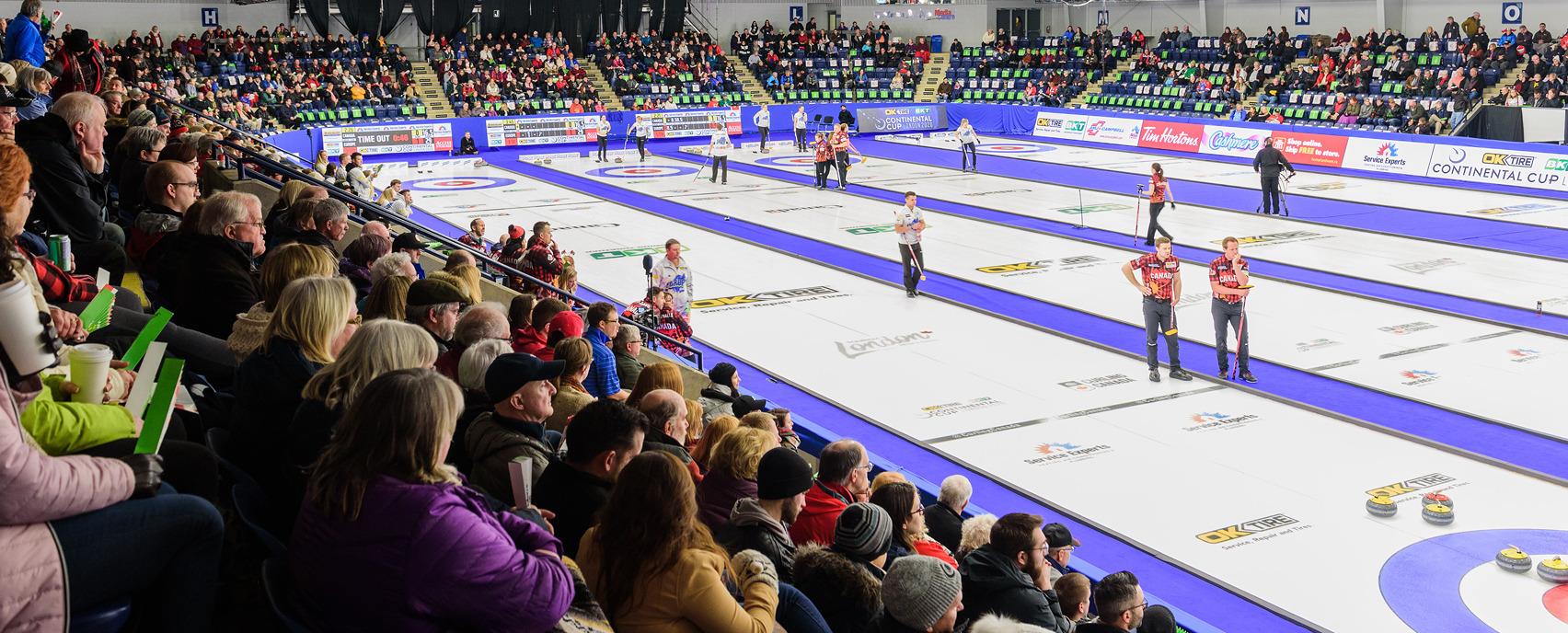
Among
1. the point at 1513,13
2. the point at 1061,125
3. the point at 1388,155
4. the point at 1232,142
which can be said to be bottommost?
the point at 1388,155

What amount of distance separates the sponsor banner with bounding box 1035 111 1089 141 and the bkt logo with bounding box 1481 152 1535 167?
1367 centimetres

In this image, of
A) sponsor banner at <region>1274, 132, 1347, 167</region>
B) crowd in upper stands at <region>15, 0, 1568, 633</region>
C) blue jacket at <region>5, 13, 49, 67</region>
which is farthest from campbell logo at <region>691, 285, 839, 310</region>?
sponsor banner at <region>1274, 132, 1347, 167</region>

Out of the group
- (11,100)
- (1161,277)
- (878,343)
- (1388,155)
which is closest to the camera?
(11,100)

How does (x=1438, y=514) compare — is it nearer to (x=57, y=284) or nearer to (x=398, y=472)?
(x=398, y=472)

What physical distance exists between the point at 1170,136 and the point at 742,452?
33.6 metres

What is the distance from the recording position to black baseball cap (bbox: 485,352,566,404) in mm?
4543

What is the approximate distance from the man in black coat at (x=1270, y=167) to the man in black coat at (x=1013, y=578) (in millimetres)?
19292

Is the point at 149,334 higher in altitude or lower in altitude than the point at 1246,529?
higher

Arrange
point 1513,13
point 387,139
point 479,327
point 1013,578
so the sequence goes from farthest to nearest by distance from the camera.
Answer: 1. point 1513,13
2. point 387,139
3. point 479,327
4. point 1013,578

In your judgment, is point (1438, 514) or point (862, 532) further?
point (1438, 514)

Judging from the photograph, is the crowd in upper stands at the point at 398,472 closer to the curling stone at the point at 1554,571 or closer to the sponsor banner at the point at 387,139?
the curling stone at the point at 1554,571

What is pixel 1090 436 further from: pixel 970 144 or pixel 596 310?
pixel 970 144

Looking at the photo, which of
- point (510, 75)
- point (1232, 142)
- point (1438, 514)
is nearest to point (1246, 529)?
point (1438, 514)

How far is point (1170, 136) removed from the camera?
3656 centimetres
